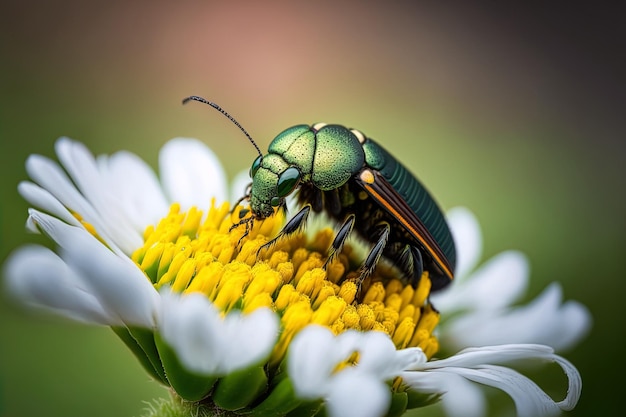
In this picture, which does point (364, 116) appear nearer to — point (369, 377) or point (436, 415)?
point (436, 415)

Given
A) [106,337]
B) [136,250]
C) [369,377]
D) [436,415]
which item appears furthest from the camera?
[106,337]

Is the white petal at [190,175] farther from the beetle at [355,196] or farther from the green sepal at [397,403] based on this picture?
the green sepal at [397,403]

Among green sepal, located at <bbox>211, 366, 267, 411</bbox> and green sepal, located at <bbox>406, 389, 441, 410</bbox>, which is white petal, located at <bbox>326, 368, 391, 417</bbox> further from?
green sepal, located at <bbox>406, 389, 441, 410</bbox>

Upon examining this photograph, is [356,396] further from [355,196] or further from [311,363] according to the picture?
[355,196]

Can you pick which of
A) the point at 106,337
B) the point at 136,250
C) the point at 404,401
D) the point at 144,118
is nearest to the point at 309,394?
the point at 404,401

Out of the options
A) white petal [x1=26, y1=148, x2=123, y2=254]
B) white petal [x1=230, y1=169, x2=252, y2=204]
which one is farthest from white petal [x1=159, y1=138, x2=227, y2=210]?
white petal [x1=26, y1=148, x2=123, y2=254]

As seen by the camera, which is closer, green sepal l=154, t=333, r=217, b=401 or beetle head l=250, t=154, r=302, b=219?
green sepal l=154, t=333, r=217, b=401

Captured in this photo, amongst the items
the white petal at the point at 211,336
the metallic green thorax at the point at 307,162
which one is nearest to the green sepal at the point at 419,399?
the white petal at the point at 211,336
